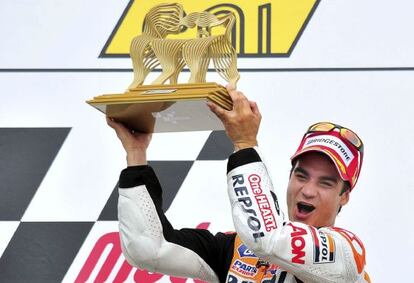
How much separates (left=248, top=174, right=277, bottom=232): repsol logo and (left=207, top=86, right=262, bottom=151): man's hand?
0.07 m

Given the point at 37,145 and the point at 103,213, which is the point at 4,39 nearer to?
the point at 37,145

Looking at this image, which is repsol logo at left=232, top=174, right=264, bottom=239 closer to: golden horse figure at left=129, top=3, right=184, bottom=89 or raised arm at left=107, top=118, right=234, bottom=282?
raised arm at left=107, top=118, right=234, bottom=282

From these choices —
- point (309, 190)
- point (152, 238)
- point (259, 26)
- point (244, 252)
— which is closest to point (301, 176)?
point (309, 190)

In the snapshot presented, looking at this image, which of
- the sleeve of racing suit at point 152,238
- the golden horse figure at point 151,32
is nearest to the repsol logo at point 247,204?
the sleeve of racing suit at point 152,238

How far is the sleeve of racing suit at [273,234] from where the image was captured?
148 cm

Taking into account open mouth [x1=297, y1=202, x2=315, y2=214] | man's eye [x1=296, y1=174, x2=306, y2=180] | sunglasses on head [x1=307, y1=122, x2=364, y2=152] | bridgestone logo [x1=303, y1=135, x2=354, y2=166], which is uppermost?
sunglasses on head [x1=307, y1=122, x2=364, y2=152]

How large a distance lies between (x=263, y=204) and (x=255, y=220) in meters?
0.03

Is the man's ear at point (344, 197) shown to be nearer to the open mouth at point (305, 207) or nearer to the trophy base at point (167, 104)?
the open mouth at point (305, 207)

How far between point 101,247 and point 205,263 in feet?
2.19

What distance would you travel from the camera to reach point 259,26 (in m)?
2.38

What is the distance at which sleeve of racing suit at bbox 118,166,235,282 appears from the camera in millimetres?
1649

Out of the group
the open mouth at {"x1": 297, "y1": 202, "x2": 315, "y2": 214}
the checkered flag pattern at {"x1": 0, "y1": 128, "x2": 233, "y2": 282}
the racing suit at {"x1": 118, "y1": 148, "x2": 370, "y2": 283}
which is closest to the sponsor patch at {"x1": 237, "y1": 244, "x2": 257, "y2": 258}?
the racing suit at {"x1": 118, "y1": 148, "x2": 370, "y2": 283}

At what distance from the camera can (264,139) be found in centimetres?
233

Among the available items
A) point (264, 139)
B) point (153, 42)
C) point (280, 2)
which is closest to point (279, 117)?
point (264, 139)
